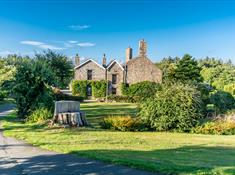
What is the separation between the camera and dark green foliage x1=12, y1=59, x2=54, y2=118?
22984 millimetres

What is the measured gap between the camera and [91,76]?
58.0m

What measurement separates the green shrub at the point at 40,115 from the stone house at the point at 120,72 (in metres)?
36.0

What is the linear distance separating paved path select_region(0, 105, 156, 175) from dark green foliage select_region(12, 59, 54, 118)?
40.5 ft

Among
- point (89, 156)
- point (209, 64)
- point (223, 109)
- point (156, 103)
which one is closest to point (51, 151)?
point (89, 156)

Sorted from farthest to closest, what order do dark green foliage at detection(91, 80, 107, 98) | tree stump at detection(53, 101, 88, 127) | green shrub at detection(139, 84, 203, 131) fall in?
dark green foliage at detection(91, 80, 107, 98) → green shrub at detection(139, 84, 203, 131) → tree stump at detection(53, 101, 88, 127)

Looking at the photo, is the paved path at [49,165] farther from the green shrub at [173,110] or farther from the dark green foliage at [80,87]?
the dark green foliage at [80,87]

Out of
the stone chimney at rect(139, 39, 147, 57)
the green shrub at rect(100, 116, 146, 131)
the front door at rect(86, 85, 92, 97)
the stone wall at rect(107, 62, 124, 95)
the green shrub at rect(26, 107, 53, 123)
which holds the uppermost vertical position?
the stone chimney at rect(139, 39, 147, 57)

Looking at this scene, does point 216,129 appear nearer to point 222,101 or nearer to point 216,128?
point 216,128

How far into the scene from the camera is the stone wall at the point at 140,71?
56938 mm

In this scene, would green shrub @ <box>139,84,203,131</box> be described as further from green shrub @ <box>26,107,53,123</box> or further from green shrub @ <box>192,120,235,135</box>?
green shrub @ <box>26,107,53,123</box>

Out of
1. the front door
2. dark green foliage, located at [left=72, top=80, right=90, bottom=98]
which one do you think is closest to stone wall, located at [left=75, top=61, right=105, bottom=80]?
dark green foliage, located at [left=72, top=80, right=90, bottom=98]

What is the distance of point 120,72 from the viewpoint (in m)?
57.3

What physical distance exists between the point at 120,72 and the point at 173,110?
116 ft

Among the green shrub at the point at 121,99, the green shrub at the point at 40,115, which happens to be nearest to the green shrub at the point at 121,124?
the green shrub at the point at 40,115
